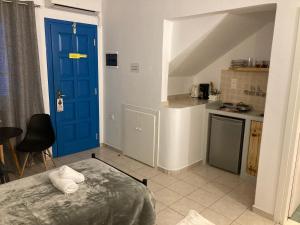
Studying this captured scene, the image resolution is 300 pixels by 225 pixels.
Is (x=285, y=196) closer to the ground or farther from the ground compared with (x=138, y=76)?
closer to the ground

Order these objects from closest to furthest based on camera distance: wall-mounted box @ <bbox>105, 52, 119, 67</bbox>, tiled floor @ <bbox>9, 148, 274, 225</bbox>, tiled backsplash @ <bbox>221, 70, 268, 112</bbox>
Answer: tiled floor @ <bbox>9, 148, 274, 225</bbox>, tiled backsplash @ <bbox>221, 70, 268, 112</bbox>, wall-mounted box @ <bbox>105, 52, 119, 67</bbox>

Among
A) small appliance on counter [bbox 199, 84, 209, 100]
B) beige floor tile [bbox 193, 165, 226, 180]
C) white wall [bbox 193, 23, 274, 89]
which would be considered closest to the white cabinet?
beige floor tile [bbox 193, 165, 226, 180]

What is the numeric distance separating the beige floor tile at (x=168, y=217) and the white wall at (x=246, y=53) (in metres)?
2.35

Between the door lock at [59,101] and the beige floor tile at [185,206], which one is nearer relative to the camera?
the beige floor tile at [185,206]

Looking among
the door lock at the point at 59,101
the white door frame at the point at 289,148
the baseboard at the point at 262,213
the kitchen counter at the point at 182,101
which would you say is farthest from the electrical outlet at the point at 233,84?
the door lock at the point at 59,101

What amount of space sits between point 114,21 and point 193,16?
1.47 m

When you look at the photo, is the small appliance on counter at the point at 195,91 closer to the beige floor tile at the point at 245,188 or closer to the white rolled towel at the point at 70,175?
the beige floor tile at the point at 245,188

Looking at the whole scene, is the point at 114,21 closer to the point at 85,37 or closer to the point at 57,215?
the point at 85,37

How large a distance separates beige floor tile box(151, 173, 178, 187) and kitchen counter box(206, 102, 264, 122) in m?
1.15

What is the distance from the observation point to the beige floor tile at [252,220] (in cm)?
244

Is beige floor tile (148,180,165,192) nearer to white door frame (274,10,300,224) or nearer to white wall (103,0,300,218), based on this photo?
white wall (103,0,300,218)

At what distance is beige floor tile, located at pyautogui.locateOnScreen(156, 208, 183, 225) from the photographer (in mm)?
2434

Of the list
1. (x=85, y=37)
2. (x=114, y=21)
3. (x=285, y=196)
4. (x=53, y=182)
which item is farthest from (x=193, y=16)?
(x=53, y=182)

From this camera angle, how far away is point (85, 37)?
4012mm
